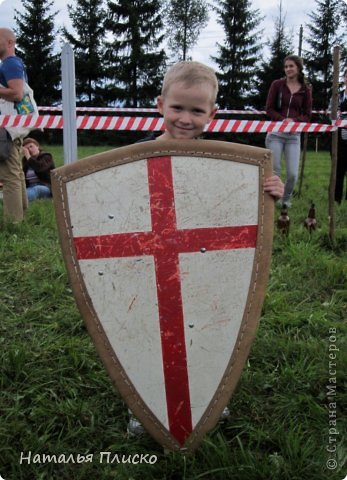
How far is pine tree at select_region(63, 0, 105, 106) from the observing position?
11.7ft

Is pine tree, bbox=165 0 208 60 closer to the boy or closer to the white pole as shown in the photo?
the white pole

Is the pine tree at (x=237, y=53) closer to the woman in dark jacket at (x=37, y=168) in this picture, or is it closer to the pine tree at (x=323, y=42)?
the pine tree at (x=323, y=42)

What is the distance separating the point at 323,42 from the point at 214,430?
22.5ft

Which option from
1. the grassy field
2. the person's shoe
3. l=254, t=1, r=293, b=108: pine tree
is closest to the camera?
the grassy field

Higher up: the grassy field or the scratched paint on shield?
the scratched paint on shield

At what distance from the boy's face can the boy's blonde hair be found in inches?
0.6

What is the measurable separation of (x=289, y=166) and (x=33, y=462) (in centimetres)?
420

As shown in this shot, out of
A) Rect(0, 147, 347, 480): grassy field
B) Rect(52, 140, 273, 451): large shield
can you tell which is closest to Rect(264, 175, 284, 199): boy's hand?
Rect(52, 140, 273, 451): large shield

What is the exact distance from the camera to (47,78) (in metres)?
6.89

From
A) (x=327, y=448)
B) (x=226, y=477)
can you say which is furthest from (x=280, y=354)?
(x=226, y=477)

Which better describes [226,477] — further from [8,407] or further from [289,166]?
[289,166]

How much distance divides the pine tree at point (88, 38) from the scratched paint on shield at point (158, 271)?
7.47 feet

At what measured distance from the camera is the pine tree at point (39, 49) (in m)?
4.36

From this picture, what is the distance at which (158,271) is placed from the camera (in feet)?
4.71
